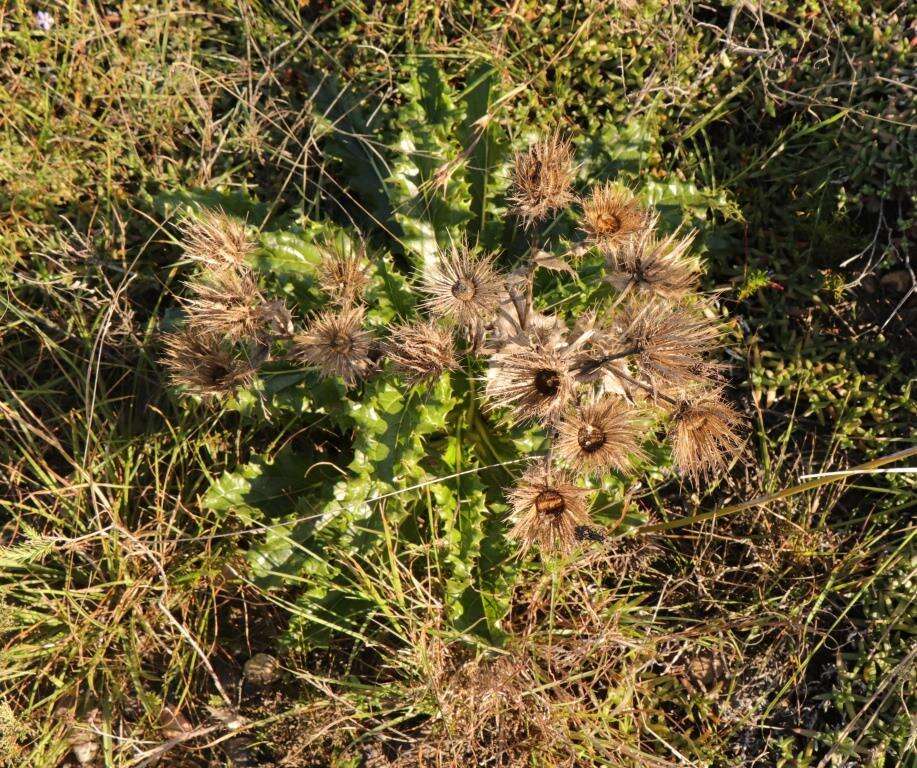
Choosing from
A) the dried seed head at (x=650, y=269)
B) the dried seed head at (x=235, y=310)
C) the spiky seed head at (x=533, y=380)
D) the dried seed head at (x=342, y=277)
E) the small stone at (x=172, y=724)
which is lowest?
the small stone at (x=172, y=724)

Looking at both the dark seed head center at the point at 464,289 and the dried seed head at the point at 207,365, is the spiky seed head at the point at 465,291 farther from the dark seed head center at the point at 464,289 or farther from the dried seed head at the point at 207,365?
the dried seed head at the point at 207,365

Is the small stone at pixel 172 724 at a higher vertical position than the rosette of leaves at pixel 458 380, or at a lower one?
lower

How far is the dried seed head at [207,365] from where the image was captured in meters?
2.41

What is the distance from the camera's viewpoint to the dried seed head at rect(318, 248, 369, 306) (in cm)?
243

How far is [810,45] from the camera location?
11.0ft

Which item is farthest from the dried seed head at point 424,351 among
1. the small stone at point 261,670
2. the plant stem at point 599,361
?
the small stone at point 261,670

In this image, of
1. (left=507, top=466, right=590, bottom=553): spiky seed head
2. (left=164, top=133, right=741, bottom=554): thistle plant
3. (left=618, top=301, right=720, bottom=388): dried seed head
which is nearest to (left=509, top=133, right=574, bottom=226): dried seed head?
(left=164, top=133, right=741, bottom=554): thistle plant

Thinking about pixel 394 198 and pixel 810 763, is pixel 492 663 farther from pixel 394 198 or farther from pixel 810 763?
pixel 394 198

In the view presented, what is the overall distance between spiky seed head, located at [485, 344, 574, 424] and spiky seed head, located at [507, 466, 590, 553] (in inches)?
10.5

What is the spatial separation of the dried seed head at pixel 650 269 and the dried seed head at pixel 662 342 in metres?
0.07

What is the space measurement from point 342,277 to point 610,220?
0.81 m

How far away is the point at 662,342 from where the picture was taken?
2.16 metres

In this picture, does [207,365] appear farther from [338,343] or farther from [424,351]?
[424,351]

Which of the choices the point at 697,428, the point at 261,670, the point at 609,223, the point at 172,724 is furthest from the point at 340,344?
the point at 172,724
